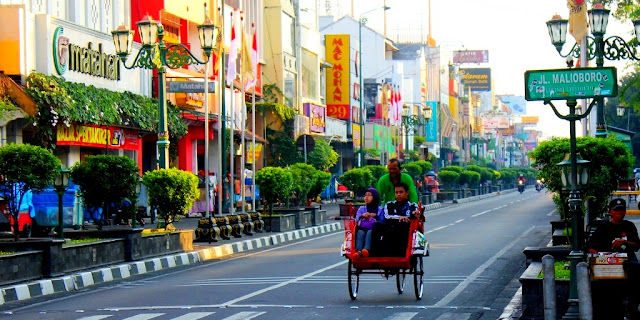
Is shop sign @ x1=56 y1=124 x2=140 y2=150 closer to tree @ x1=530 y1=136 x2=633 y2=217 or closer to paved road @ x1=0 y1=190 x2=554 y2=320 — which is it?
paved road @ x1=0 y1=190 x2=554 y2=320

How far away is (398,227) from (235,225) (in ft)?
50.8

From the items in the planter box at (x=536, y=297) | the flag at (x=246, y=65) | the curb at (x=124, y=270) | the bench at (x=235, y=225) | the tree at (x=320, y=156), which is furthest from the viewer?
the tree at (x=320, y=156)

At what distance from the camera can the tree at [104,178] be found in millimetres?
22531

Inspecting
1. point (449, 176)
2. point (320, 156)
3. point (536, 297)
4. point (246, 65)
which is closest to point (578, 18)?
point (246, 65)

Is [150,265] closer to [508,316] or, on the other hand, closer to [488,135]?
[508,316]

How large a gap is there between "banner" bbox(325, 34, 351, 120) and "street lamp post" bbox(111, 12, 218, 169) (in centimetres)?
5299

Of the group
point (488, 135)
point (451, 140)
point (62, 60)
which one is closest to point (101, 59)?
point (62, 60)

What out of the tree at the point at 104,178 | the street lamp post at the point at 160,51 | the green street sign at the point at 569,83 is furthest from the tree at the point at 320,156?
the green street sign at the point at 569,83

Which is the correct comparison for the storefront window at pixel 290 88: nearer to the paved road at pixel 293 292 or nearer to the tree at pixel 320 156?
the tree at pixel 320 156

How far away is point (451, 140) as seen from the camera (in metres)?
139

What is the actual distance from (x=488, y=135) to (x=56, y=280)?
168 meters

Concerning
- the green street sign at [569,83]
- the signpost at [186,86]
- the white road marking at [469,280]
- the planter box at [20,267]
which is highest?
the signpost at [186,86]

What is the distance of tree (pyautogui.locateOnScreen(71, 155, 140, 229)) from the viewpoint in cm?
2253

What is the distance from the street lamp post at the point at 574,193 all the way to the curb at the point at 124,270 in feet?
26.9
